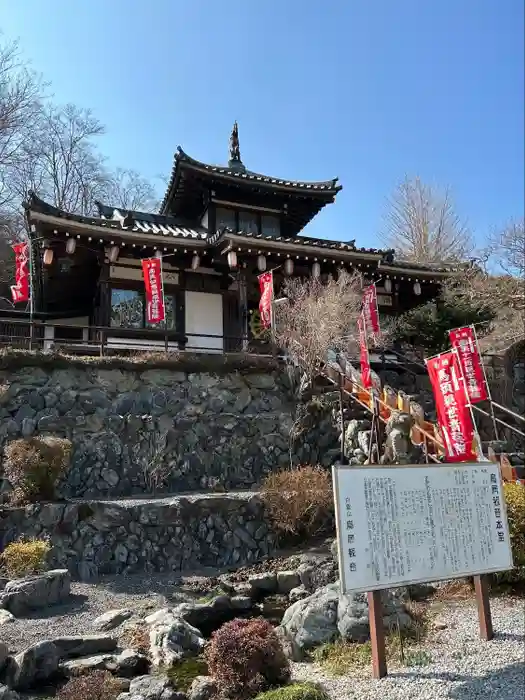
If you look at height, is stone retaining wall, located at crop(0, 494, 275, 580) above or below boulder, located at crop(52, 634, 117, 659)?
above

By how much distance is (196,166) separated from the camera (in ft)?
60.3

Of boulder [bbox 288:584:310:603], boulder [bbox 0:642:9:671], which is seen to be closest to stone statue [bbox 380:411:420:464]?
boulder [bbox 288:584:310:603]

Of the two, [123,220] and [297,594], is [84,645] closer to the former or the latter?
[297,594]

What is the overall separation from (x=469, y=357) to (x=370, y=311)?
4182 millimetres

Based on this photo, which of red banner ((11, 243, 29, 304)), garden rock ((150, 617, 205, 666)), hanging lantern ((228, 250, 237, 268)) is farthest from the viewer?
hanging lantern ((228, 250, 237, 268))

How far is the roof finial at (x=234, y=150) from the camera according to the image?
23.5m

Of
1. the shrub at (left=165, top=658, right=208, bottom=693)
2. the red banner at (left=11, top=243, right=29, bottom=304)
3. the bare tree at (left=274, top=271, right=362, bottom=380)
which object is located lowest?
the shrub at (left=165, top=658, right=208, bottom=693)

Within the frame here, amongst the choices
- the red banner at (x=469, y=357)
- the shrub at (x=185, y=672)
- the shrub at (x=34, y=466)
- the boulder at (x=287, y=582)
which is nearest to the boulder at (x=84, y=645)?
the shrub at (x=185, y=672)

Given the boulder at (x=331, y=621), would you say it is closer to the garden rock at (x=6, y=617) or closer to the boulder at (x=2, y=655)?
the boulder at (x=2, y=655)

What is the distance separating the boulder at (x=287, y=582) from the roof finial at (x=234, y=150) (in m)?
18.4

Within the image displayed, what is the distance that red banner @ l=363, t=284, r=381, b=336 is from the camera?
16359 mm

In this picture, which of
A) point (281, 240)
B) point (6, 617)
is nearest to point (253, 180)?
point (281, 240)

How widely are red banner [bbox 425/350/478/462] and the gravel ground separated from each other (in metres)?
4.25

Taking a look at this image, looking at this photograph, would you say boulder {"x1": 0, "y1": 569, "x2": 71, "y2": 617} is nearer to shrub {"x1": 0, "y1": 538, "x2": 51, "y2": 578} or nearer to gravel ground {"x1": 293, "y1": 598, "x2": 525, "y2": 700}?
shrub {"x1": 0, "y1": 538, "x2": 51, "y2": 578}
